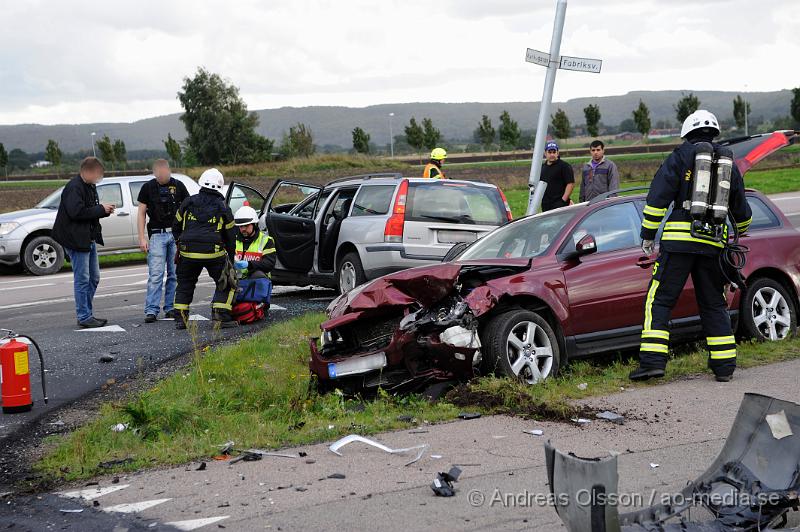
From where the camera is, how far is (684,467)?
17.3ft

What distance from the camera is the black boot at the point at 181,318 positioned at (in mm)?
11164

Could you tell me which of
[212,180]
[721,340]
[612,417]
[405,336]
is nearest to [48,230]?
[212,180]

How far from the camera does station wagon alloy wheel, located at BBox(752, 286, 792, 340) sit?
870 cm

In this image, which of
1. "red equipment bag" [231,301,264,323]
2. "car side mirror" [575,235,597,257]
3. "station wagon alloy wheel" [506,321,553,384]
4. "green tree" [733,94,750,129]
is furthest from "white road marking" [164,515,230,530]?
"green tree" [733,94,750,129]

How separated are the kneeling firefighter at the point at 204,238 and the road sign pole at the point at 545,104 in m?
3.64

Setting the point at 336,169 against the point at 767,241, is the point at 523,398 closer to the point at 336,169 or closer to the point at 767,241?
the point at 767,241

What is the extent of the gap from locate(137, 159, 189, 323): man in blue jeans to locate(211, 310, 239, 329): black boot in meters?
0.66

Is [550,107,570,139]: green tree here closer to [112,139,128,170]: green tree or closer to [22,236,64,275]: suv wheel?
[112,139,128,170]: green tree

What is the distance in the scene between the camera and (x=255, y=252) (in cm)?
1173

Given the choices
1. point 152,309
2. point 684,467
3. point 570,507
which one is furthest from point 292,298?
point 570,507

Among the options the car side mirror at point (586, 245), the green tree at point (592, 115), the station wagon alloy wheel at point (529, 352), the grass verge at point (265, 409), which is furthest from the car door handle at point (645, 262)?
the green tree at point (592, 115)

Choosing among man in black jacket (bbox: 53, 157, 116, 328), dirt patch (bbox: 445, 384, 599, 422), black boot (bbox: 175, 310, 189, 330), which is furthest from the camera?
black boot (bbox: 175, 310, 189, 330)

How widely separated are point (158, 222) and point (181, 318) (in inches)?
51.0

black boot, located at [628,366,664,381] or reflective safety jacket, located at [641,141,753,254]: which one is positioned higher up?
reflective safety jacket, located at [641,141,753,254]
